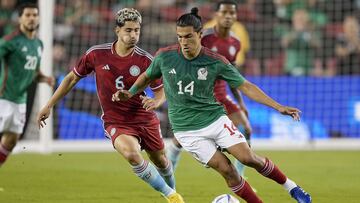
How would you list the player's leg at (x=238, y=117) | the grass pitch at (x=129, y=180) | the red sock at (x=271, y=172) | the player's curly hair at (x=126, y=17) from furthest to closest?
the player's leg at (x=238, y=117) < the grass pitch at (x=129, y=180) < the player's curly hair at (x=126, y=17) < the red sock at (x=271, y=172)

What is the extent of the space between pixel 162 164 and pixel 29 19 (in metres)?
3.42

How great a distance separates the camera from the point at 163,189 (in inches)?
353

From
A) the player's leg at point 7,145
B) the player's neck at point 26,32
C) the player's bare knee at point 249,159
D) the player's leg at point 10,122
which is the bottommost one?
the player's leg at point 7,145

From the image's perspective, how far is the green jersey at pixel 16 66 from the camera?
469 inches

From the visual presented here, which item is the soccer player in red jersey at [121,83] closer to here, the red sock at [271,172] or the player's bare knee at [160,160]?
the player's bare knee at [160,160]

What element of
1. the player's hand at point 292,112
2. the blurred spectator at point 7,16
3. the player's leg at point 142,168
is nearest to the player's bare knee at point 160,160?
the player's leg at point 142,168

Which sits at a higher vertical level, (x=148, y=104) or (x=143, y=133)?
(x=148, y=104)

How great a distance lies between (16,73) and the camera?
12.0 meters

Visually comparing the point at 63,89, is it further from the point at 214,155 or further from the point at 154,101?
the point at 214,155

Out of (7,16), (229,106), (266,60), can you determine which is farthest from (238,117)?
(7,16)

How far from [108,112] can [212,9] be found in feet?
37.8

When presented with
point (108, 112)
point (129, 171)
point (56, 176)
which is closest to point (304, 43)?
point (129, 171)

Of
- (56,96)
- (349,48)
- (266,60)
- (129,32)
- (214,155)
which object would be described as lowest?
(266,60)

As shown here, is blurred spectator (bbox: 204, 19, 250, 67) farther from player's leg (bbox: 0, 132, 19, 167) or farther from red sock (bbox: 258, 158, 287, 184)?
red sock (bbox: 258, 158, 287, 184)
